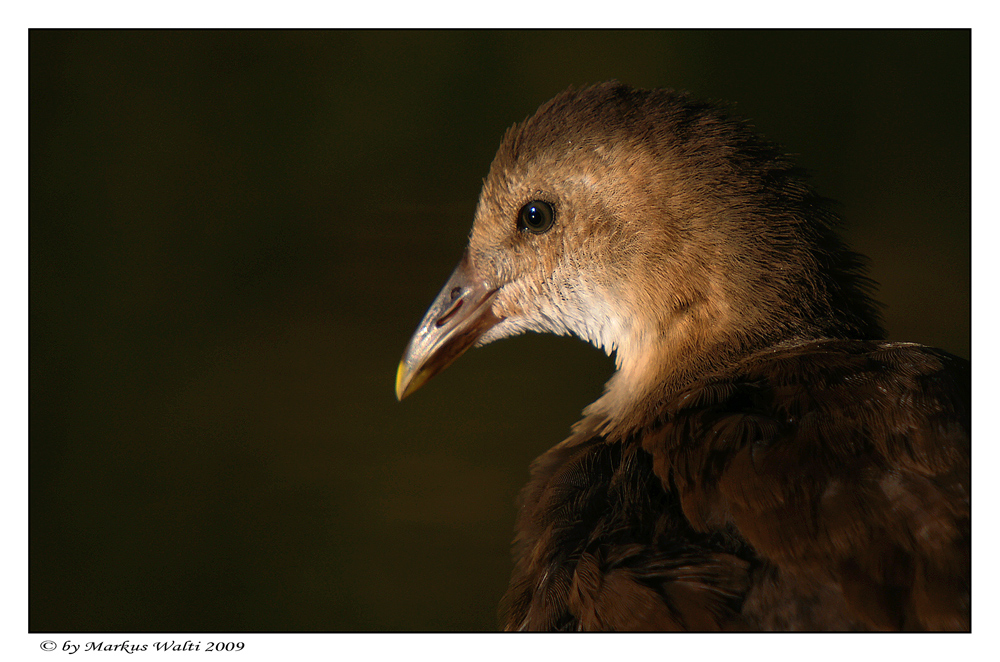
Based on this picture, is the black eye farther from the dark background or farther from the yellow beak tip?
the dark background

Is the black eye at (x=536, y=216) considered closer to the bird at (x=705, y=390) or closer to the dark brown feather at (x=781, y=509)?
the bird at (x=705, y=390)

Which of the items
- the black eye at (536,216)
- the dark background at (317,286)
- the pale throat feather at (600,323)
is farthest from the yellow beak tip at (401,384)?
the dark background at (317,286)

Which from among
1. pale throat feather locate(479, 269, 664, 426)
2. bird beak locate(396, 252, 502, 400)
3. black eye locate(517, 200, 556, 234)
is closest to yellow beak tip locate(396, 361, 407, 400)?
bird beak locate(396, 252, 502, 400)

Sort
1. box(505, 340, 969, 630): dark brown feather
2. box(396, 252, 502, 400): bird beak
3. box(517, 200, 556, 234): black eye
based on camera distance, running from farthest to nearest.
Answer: box(396, 252, 502, 400): bird beak < box(517, 200, 556, 234): black eye < box(505, 340, 969, 630): dark brown feather

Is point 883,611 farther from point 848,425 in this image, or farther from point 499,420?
point 499,420

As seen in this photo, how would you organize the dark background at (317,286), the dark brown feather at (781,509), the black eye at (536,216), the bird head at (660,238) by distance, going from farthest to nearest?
the dark background at (317,286) < the black eye at (536,216) < the bird head at (660,238) < the dark brown feather at (781,509)

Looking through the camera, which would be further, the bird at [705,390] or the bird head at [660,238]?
the bird head at [660,238]

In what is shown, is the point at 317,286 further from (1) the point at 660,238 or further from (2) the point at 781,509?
(2) the point at 781,509
